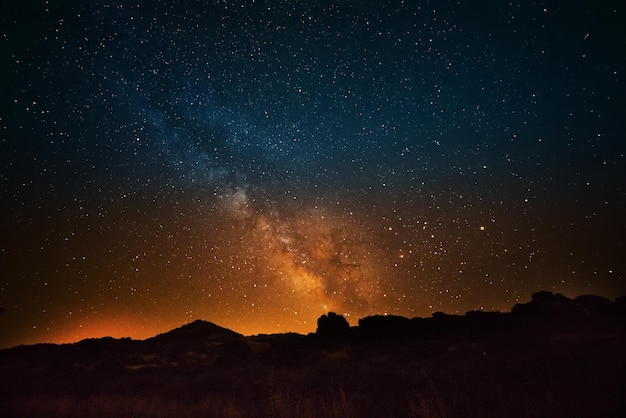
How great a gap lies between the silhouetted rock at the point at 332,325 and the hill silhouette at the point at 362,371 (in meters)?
0.12

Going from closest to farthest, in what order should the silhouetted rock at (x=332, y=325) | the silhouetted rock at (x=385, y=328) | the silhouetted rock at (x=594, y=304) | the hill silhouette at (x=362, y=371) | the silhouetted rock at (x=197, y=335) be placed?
the hill silhouette at (x=362, y=371) < the silhouetted rock at (x=594, y=304) < the silhouetted rock at (x=385, y=328) < the silhouetted rock at (x=197, y=335) < the silhouetted rock at (x=332, y=325)

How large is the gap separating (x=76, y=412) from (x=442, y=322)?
26074 mm

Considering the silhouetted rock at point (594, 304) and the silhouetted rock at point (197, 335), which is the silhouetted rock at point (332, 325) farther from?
the silhouetted rock at point (594, 304)

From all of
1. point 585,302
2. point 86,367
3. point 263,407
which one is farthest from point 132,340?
point 585,302

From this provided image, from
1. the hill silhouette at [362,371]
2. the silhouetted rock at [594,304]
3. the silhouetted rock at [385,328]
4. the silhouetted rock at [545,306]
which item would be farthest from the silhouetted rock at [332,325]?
the silhouetted rock at [594,304]

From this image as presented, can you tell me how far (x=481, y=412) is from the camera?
8.46 meters

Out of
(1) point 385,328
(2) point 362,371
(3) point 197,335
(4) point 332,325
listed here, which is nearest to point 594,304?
(1) point 385,328

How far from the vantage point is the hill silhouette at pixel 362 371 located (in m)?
9.59

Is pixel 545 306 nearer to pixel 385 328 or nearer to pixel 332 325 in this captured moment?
pixel 385 328

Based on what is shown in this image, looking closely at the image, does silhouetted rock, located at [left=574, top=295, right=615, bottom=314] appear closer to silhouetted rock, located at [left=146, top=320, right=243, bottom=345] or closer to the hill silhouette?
the hill silhouette

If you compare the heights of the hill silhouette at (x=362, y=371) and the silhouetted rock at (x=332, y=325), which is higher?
the silhouetted rock at (x=332, y=325)

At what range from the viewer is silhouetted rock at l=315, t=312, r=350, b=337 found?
100 feet

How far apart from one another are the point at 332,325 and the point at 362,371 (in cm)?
1647

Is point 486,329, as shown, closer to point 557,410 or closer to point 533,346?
point 533,346
